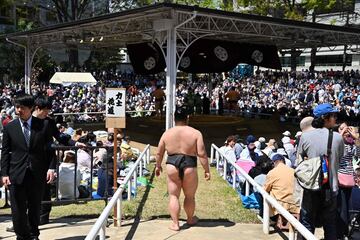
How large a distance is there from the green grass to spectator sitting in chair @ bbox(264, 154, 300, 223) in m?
0.61

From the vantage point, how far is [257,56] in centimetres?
1934

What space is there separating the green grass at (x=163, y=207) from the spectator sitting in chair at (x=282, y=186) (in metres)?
0.61

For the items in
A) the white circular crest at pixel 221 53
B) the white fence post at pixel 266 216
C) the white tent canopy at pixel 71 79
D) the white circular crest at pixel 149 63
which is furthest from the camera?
the white tent canopy at pixel 71 79

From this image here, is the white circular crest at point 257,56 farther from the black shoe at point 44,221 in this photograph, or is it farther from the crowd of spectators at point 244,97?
the black shoe at point 44,221

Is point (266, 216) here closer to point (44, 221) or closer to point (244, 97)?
point (44, 221)

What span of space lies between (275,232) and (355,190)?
122cm

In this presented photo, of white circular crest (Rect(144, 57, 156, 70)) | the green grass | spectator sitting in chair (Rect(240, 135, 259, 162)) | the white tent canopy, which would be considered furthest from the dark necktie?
the white tent canopy

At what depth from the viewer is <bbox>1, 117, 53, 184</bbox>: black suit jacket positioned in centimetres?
462

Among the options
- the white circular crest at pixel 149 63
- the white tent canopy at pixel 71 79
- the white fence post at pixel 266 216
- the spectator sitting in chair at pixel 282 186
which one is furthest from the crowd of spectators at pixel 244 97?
the white fence post at pixel 266 216

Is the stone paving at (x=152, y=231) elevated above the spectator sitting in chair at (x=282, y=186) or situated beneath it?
situated beneath

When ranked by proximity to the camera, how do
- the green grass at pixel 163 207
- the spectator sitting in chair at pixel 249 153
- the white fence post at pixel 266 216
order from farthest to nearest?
1. the spectator sitting in chair at pixel 249 153
2. the green grass at pixel 163 207
3. the white fence post at pixel 266 216

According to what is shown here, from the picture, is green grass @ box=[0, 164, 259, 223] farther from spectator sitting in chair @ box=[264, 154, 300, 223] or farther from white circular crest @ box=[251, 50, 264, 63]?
white circular crest @ box=[251, 50, 264, 63]

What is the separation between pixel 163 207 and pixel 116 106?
1.77m

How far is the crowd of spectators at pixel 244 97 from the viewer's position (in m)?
21.6
